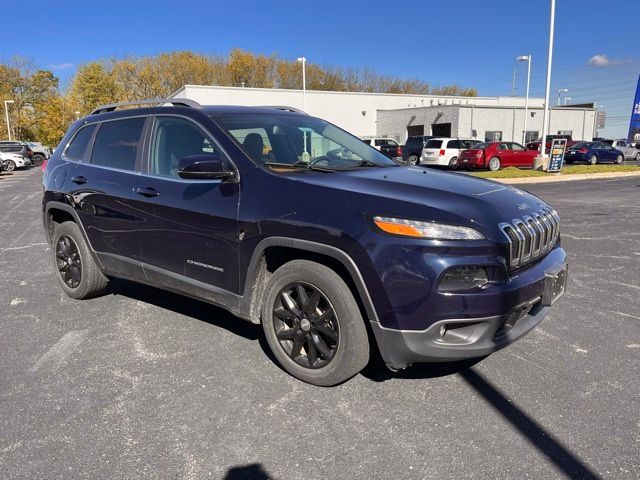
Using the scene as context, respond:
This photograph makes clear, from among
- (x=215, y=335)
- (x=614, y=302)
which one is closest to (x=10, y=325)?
(x=215, y=335)

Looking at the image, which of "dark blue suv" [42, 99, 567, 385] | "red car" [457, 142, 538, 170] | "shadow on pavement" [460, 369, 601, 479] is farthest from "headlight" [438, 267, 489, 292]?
"red car" [457, 142, 538, 170]

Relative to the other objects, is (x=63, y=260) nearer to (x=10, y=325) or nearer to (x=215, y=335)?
(x=10, y=325)

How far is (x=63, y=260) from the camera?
5203 mm

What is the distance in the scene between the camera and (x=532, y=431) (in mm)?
2770

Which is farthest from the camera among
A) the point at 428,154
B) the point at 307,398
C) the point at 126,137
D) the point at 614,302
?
the point at 428,154

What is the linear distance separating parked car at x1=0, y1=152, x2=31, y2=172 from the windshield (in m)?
31.5

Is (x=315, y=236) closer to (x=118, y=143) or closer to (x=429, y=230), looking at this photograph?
(x=429, y=230)

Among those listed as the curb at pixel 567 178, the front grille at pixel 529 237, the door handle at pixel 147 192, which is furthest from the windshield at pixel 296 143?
the curb at pixel 567 178

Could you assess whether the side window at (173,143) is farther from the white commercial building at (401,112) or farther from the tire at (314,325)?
the white commercial building at (401,112)

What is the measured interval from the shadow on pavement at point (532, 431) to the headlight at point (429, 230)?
3.47 ft

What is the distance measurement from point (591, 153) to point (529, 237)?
33.2 m

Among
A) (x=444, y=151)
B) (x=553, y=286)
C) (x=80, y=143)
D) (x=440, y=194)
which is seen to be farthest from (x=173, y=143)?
(x=444, y=151)

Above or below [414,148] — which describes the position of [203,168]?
above

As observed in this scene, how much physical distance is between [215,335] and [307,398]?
128cm
